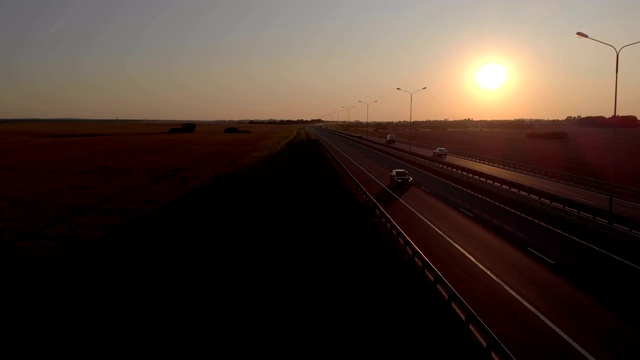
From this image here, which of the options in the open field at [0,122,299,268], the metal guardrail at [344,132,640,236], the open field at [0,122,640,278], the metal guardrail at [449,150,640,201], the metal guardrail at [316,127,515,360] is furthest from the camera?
the metal guardrail at [449,150,640,201]

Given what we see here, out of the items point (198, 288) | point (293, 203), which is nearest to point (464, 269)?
point (198, 288)

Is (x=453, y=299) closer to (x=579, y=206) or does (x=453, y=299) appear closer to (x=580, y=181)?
(x=579, y=206)

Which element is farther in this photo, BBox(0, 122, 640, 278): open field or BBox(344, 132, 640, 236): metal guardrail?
BBox(0, 122, 640, 278): open field

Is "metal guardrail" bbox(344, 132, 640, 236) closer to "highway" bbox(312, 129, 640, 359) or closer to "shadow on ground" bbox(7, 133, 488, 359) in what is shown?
"highway" bbox(312, 129, 640, 359)

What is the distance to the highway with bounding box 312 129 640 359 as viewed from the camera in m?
12.2

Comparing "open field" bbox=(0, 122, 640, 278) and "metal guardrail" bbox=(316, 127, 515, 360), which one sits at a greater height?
"metal guardrail" bbox=(316, 127, 515, 360)

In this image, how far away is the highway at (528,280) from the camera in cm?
1224

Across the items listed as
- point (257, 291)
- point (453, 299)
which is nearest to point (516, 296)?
point (453, 299)

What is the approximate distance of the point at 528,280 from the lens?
55.3 ft

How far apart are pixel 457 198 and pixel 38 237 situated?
26823mm

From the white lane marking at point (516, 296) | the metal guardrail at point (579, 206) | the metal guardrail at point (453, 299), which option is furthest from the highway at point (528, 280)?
the metal guardrail at point (579, 206)

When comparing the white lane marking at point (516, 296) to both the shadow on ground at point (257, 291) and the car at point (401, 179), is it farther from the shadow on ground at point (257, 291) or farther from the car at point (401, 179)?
the car at point (401, 179)

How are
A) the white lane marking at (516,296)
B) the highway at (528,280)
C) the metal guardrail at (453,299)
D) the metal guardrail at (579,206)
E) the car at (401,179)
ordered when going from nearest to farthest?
1. the metal guardrail at (453,299)
2. the white lane marking at (516,296)
3. the highway at (528,280)
4. the metal guardrail at (579,206)
5. the car at (401,179)

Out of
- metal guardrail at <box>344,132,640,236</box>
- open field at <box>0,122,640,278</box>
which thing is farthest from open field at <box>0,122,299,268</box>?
metal guardrail at <box>344,132,640,236</box>
